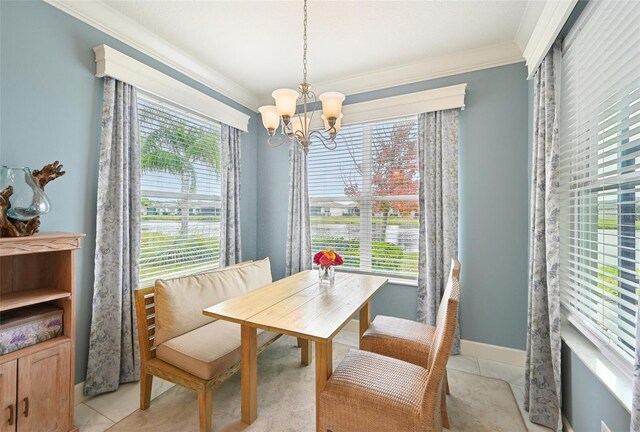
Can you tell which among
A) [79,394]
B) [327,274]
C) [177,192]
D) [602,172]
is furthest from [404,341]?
[177,192]

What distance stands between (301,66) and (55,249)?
242cm

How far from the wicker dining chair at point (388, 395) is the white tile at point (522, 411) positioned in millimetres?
848

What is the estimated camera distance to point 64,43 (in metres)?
1.86

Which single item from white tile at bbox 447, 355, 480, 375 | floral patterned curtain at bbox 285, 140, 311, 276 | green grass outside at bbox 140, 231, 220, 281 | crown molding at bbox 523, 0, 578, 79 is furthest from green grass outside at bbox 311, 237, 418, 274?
crown molding at bbox 523, 0, 578, 79

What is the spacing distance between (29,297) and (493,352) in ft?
11.0

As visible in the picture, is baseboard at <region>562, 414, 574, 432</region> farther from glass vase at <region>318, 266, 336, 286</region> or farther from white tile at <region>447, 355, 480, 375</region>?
glass vase at <region>318, 266, 336, 286</region>

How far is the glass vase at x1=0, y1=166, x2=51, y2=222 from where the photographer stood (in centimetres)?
151

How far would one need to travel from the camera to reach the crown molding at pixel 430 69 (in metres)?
2.44

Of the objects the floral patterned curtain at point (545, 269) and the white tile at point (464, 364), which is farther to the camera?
the white tile at point (464, 364)

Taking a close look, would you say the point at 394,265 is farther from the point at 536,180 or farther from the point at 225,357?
the point at 225,357

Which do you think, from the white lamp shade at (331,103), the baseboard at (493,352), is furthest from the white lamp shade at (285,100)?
the baseboard at (493,352)

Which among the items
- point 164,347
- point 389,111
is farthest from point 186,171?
point 389,111

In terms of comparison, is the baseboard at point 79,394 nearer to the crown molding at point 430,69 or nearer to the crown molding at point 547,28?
the crown molding at point 430,69

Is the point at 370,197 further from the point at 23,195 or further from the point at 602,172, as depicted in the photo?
the point at 23,195
